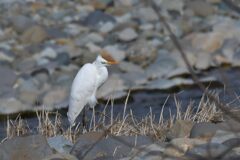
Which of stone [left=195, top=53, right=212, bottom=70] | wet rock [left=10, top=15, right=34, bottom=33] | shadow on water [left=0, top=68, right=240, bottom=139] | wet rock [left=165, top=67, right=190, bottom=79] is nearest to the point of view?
shadow on water [left=0, top=68, right=240, bottom=139]

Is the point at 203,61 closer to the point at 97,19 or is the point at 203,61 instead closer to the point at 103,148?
the point at 97,19

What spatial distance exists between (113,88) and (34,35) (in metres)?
3.02

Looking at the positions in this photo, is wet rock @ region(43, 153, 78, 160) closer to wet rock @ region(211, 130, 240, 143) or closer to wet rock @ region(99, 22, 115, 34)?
wet rock @ region(211, 130, 240, 143)

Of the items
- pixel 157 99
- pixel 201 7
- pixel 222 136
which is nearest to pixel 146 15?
pixel 201 7

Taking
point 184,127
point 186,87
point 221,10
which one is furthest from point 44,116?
point 221,10

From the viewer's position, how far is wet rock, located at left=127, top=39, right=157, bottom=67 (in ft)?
38.6

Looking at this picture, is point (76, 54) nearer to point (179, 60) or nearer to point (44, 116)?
point (179, 60)

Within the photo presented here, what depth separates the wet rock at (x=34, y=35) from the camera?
12.8 m

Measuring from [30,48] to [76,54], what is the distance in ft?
2.63

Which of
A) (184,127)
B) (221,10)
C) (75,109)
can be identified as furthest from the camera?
(221,10)

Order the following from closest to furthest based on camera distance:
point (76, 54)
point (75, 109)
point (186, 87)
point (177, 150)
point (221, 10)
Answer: point (177, 150) → point (75, 109) → point (186, 87) → point (76, 54) → point (221, 10)

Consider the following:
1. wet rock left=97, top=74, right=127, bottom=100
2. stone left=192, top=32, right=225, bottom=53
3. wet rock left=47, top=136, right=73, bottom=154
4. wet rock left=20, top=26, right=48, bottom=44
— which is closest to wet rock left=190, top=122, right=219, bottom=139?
wet rock left=47, top=136, right=73, bottom=154

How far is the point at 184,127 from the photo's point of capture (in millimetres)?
5582

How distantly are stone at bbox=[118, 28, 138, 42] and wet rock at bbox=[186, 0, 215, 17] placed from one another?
1568mm
